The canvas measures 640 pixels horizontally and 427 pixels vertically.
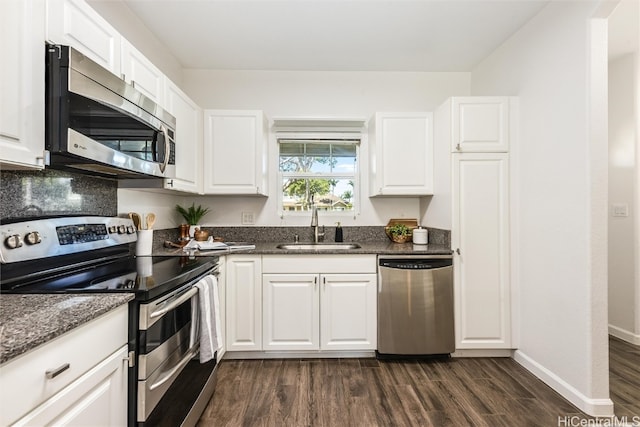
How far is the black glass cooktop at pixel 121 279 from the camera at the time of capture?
1.14 m

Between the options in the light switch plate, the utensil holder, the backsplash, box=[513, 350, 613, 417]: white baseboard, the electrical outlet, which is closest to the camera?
the backsplash

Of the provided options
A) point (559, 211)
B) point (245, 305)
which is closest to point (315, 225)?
point (245, 305)

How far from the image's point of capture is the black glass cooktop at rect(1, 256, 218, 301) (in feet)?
3.73

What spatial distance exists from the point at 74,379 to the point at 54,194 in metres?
1.04

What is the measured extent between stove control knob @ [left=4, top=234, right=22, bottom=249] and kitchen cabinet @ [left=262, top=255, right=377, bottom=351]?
144 cm

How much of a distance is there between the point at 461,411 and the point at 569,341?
808 mm

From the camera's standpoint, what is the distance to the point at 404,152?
2.76 metres

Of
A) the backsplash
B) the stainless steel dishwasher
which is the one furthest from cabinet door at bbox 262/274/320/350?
the backsplash

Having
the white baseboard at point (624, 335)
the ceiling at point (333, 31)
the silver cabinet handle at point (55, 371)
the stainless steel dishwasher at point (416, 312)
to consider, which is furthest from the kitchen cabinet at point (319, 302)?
the white baseboard at point (624, 335)

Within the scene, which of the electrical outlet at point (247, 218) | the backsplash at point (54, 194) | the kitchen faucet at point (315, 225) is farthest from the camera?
the electrical outlet at point (247, 218)

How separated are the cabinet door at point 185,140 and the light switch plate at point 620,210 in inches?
151

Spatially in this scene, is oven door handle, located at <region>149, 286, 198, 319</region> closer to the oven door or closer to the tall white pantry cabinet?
the oven door

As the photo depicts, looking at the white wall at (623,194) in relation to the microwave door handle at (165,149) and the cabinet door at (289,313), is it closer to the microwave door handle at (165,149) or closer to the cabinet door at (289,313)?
the cabinet door at (289,313)

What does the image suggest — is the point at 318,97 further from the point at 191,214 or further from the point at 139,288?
the point at 139,288
